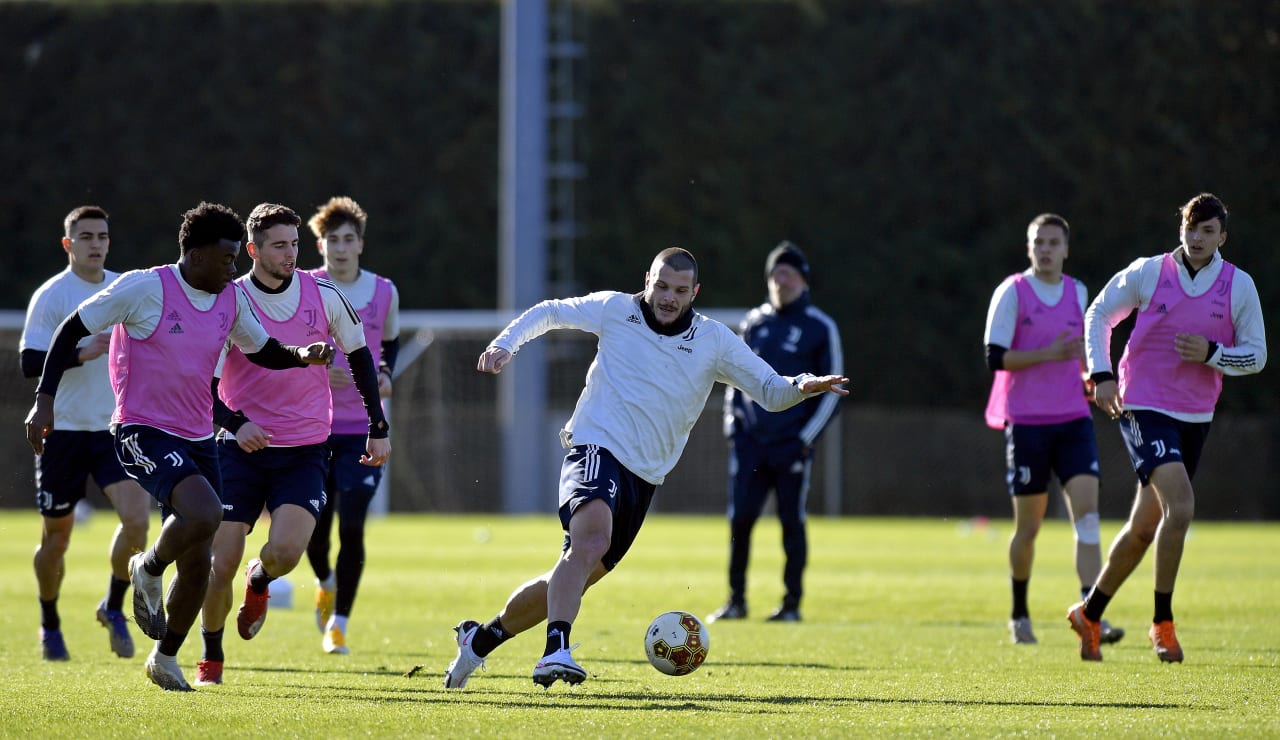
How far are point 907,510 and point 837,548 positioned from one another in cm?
848

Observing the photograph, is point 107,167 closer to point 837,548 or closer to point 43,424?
point 837,548

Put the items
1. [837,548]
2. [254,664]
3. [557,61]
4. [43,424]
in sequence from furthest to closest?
[557,61], [837,548], [254,664], [43,424]

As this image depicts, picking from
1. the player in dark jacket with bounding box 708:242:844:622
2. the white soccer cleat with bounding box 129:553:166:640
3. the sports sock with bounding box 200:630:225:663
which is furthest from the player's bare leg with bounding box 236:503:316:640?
the player in dark jacket with bounding box 708:242:844:622

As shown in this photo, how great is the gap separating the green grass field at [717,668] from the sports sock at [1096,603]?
0.27 m

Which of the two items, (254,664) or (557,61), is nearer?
(254,664)

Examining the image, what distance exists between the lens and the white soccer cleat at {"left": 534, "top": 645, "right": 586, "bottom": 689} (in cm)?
743

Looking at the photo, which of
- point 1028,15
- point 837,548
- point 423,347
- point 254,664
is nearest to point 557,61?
point 423,347

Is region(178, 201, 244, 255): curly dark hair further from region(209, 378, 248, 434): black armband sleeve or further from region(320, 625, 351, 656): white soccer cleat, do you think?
region(320, 625, 351, 656): white soccer cleat

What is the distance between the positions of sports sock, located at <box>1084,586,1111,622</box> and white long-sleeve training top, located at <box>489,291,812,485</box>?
235 centimetres

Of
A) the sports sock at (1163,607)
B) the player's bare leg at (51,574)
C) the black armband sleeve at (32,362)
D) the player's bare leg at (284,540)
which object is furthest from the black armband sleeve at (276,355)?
the sports sock at (1163,607)

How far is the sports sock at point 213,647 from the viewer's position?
342 inches

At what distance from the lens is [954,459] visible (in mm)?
28750

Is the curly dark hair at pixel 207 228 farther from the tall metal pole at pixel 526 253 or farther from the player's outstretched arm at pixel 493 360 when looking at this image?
the tall metal pole at pixel 526 253

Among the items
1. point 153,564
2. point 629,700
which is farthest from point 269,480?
point 629,700
